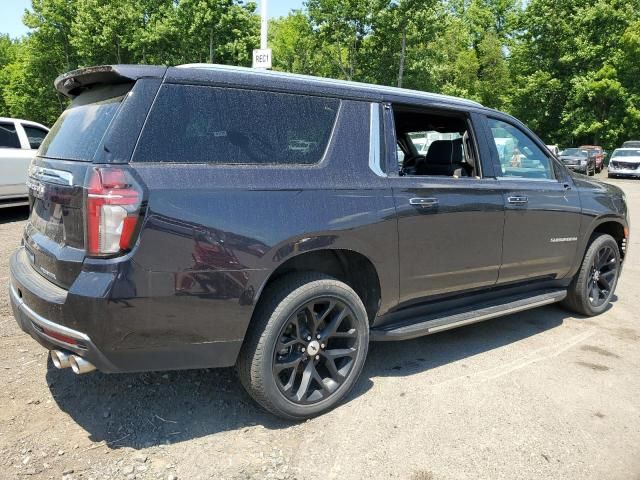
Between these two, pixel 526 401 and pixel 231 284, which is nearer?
pixel 231 284

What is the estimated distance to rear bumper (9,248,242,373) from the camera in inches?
95.0

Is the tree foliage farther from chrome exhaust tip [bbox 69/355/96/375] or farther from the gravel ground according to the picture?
chrome exhaust tip [bbox 69/355/96/375]

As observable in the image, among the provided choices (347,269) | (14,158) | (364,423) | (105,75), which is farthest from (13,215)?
(364,423)

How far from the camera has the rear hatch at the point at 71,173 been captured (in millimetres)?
2512

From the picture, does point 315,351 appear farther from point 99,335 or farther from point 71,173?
point 71,173

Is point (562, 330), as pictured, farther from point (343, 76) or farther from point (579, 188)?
point (343, 76)

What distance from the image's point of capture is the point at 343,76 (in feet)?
109

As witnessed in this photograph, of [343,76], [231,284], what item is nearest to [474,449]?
[231,284]

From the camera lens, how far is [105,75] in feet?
8.99

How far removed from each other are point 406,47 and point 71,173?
30824mm

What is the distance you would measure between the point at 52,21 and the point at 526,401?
40075 mm

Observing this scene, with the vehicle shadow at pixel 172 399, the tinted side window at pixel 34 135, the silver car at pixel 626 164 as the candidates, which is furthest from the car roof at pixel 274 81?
the silver car at pixel 626 164

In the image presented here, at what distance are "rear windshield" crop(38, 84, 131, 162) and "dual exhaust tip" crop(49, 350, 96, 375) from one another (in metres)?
0.96

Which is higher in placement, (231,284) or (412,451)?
(231,284)
